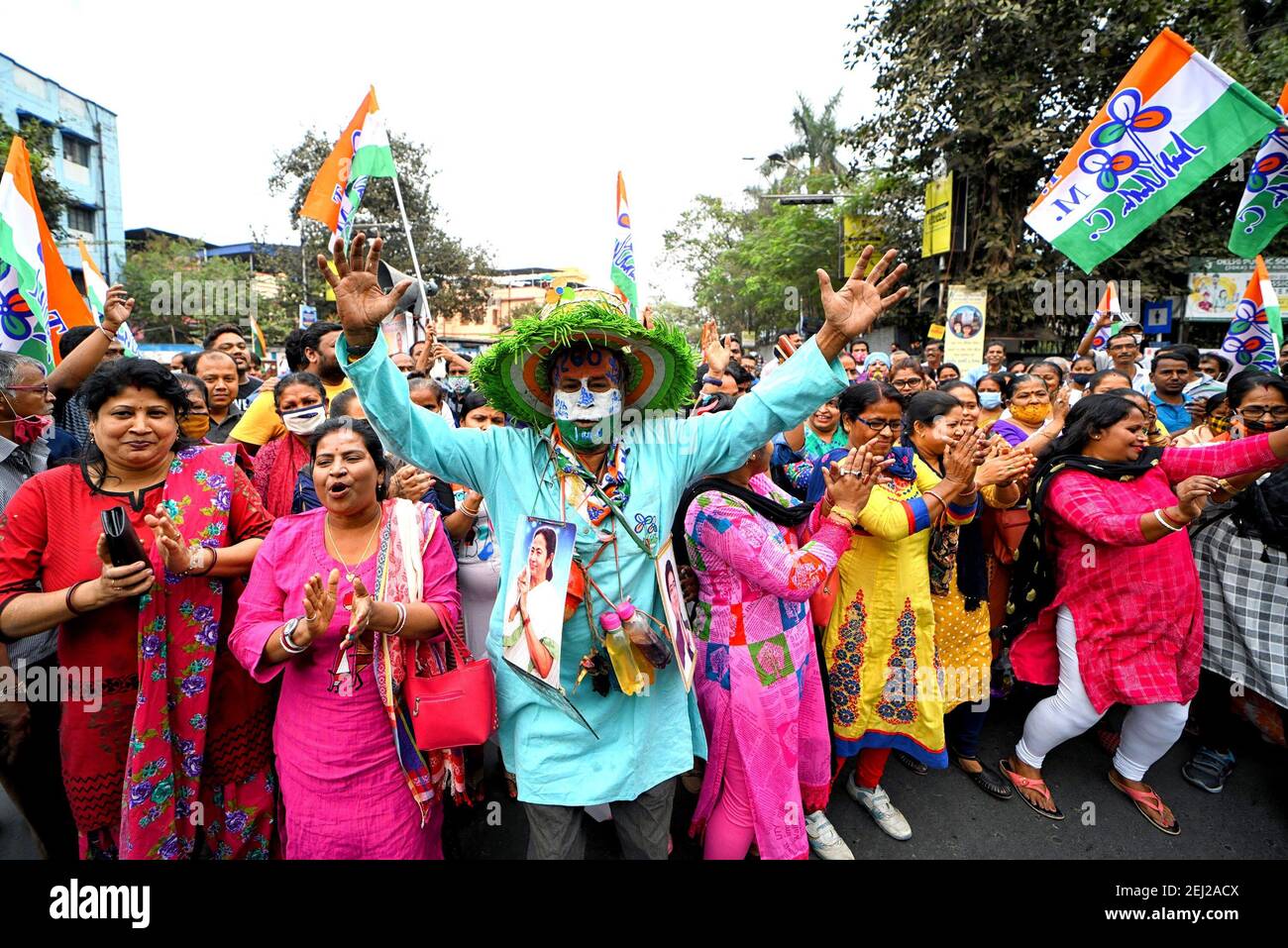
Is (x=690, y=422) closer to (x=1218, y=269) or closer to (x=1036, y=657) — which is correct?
(x=1036, y=657)

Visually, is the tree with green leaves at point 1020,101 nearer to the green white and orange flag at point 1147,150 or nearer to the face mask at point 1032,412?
the green white and orange flag at point 1147,150

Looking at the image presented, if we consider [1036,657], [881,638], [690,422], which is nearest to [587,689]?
[690,422]

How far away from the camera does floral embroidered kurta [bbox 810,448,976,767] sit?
300cm

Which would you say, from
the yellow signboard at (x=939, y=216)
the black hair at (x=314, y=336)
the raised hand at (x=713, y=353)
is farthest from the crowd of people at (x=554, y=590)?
the yellow signboard at (x=939, y=216)

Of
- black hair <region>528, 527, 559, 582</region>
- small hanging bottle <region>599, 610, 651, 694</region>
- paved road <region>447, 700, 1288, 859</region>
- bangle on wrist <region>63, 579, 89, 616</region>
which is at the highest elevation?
black hair <region>528, 527, 559, 582</region>

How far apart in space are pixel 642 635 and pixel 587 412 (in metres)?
0.71

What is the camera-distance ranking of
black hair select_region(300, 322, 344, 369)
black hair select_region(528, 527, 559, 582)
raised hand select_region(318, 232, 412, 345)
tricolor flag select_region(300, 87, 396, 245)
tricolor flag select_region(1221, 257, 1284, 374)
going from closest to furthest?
raised hand select_region(318, 232, 412, 345) < black hair select_region(528, 527, 559, 582) < black hair select_region(300, 322, 344, 369) < tricolor flag select_region(1221, 257, 1284, 374) < tricolor flag select_region(300, 87, 396, 245)

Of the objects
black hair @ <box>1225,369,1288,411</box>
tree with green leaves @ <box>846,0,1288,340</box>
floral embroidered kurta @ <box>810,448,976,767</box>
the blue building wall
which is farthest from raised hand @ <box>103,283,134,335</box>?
the blue building wall

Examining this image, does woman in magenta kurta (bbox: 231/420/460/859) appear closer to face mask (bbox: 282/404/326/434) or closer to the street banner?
face mask (bbox: 282/404/326/434)

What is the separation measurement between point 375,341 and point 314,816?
1.56 meters

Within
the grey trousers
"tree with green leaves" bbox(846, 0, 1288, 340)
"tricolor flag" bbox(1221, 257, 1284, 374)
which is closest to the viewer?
the grey trousers

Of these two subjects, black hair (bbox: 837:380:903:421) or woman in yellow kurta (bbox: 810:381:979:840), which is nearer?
woman in yellow kurta (bbox: 810:381:979:840)

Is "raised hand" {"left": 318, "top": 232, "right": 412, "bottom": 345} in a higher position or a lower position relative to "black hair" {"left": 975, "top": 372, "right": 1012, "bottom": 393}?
lower

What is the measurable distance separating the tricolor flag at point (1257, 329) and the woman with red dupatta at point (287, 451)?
5.97 meters
